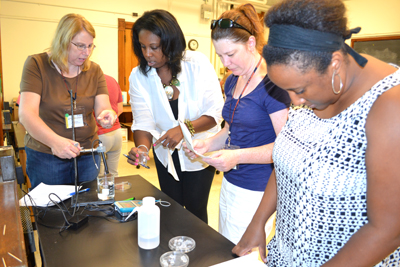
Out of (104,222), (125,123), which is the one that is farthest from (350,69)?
(125,123)

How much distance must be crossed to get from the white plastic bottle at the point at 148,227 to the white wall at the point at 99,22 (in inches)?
211

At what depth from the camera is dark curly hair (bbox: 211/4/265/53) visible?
52.4 inches

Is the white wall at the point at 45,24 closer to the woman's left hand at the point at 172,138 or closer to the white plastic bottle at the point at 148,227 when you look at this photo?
the woman's left hand at the point at 172,138

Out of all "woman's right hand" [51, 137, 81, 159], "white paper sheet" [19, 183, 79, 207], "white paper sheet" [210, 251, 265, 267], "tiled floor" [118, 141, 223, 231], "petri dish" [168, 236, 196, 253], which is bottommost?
"tiled floor" [118, 141, 223, 231]

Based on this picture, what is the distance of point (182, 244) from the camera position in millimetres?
1057

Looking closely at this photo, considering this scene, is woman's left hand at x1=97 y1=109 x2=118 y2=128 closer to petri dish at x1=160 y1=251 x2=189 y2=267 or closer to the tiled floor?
petri dish at x1=160 y1=251 x2=189 y2=267

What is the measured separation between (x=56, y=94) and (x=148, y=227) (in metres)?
1.15

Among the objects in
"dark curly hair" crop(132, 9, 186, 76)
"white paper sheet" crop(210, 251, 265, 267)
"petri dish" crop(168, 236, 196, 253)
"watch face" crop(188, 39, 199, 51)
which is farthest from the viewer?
"watch face" crop(188, 39, 199, 51)

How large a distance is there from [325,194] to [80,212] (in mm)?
1019

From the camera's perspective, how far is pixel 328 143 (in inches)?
31.9

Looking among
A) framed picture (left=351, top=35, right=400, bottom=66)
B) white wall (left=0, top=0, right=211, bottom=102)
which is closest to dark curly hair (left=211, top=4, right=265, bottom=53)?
white wall (left=0, top=0, right=211, bottom=102)

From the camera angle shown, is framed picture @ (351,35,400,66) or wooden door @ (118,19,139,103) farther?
wooden door @ (118,19,139,103)

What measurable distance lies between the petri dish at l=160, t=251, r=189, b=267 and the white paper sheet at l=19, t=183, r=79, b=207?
0.69 meters

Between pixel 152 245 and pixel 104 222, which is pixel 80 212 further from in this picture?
pixel 152 245
